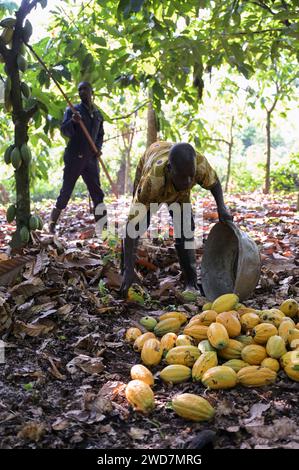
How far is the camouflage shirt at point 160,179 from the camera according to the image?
305cm

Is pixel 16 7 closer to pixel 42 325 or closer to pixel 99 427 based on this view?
pixel 42 325

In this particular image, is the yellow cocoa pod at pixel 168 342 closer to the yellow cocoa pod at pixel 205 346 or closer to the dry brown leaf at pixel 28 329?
the yellow cocoa pod at pixel 205 346

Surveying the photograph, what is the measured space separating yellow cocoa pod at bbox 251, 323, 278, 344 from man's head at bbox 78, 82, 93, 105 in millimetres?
3269

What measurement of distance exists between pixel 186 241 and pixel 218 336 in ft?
4.02

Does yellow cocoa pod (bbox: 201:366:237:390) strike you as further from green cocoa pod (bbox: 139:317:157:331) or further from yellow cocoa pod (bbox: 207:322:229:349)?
green cocoa pod (bbox: 139:317:157:331)

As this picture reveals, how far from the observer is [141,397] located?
210 cm

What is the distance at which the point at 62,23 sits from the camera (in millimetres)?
3756

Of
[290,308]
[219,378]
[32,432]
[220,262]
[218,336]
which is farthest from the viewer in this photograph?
[220,262]

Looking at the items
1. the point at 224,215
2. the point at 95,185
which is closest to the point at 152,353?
the point at 224,215

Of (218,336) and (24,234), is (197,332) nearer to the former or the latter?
(218,336)

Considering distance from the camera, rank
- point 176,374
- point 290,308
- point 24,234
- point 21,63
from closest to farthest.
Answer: point 176,374
point 290,308
point 21,63
point 24,234

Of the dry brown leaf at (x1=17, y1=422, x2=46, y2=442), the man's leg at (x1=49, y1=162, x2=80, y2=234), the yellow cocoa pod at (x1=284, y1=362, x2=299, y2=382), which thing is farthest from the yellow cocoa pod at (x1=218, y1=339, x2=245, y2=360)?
the man's leg at (x1=49, y1=162, x2=80, y2=234)

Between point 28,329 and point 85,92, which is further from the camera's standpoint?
point 85,92
